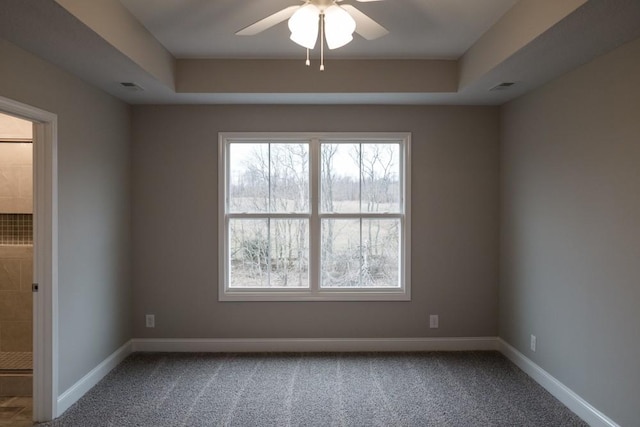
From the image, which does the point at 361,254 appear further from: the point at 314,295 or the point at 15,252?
the point at 15,252

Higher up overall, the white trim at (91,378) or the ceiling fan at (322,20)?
the ceiling fan at (322,20)

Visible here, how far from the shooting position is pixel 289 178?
4.23m

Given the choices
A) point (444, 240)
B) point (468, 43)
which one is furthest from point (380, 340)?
point (468, 43)

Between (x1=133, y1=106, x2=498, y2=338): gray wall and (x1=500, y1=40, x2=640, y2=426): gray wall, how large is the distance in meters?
0.33

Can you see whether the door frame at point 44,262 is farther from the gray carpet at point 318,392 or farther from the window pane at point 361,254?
the window pane at point 361,254

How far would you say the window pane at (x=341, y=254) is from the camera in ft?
13.9

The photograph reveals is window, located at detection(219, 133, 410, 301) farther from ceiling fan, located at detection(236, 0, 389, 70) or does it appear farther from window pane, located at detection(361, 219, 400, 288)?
ceiling fan, located at detection(236, 0, 389, 70)

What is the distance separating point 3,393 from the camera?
130 inches

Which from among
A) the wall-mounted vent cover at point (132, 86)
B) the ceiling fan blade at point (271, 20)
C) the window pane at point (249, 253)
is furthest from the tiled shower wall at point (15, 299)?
the ceiling fan blade at point (271, 20)

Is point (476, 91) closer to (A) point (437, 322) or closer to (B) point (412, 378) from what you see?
(A) point (437, 322)

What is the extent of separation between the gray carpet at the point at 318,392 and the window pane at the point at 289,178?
146cm

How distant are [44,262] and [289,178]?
218 centimetres

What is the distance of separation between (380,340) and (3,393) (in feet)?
10.5

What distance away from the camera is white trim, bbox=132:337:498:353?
4.15 metres
